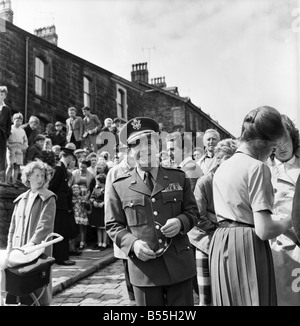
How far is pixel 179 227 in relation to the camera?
7.89ft

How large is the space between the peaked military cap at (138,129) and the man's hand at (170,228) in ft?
1.80

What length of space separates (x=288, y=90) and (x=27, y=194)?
2.41 m

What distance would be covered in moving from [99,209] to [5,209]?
2.13 metres

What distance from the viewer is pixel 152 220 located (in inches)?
97.0

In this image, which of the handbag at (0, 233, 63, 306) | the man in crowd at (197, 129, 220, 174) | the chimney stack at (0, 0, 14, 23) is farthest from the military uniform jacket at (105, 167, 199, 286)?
the chimney stack at (0, 0, 14, 23)

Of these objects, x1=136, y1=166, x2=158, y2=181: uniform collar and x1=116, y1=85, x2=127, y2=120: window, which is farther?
x1=116, y1=85, x2=127, y2=120: window

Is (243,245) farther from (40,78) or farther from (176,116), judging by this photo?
(40,78)

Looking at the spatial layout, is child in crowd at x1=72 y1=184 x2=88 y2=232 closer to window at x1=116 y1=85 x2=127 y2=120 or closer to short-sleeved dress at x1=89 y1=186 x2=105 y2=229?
short-sleeved dress at x1=89 y1=186 x2=105 y2=229

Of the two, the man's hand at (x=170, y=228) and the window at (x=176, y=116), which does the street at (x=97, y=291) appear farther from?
the window at (x=176, y=116)

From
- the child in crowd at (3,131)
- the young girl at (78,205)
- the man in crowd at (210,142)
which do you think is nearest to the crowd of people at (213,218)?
the man in crowd at (210,142)

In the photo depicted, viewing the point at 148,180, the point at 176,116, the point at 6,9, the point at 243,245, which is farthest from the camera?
the point at 176,116

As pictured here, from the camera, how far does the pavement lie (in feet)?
16.1

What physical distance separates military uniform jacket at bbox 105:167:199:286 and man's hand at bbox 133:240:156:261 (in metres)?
0.04

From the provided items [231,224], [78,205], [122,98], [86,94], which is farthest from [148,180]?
[86,94]
